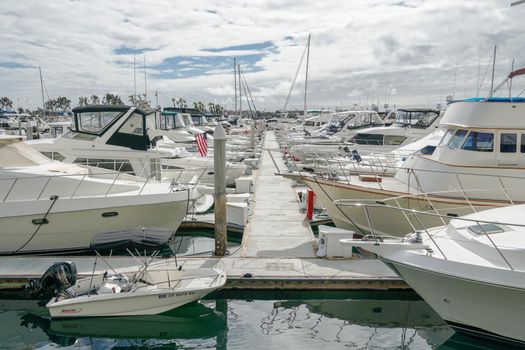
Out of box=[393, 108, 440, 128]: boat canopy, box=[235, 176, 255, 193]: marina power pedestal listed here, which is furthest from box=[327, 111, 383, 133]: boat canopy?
box=[235, 176, 255, 193]: marina power pedestal

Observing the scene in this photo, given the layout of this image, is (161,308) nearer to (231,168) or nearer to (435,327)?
(435,327)

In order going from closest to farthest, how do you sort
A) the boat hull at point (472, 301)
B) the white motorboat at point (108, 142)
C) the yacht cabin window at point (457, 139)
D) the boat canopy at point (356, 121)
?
the boat hull at point (472, 301)
the yacht cabin window at point (457, 139)
the white motorboat at point (108, 142)
the boat canopy at point (356, 121)

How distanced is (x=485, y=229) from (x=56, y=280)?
24.6 ft

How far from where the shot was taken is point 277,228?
1229cm

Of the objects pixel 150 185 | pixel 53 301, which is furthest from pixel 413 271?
pixel 150 185

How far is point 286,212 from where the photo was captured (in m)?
14.1

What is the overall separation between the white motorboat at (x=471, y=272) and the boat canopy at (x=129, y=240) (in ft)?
13.7

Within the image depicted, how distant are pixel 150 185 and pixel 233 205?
94.3 inches

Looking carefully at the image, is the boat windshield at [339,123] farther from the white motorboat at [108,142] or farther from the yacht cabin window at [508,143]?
the yacht cabin window at [508,143]

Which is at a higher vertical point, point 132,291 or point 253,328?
point 132,291

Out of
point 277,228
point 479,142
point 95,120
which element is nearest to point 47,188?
point 95,120

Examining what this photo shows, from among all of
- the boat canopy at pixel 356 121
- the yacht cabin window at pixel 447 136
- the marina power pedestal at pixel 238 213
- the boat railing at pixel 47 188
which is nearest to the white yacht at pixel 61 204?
the boat railing at pixel 47 188

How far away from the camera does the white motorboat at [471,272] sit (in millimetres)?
6469

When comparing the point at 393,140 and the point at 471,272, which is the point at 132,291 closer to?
the point at 471,272
